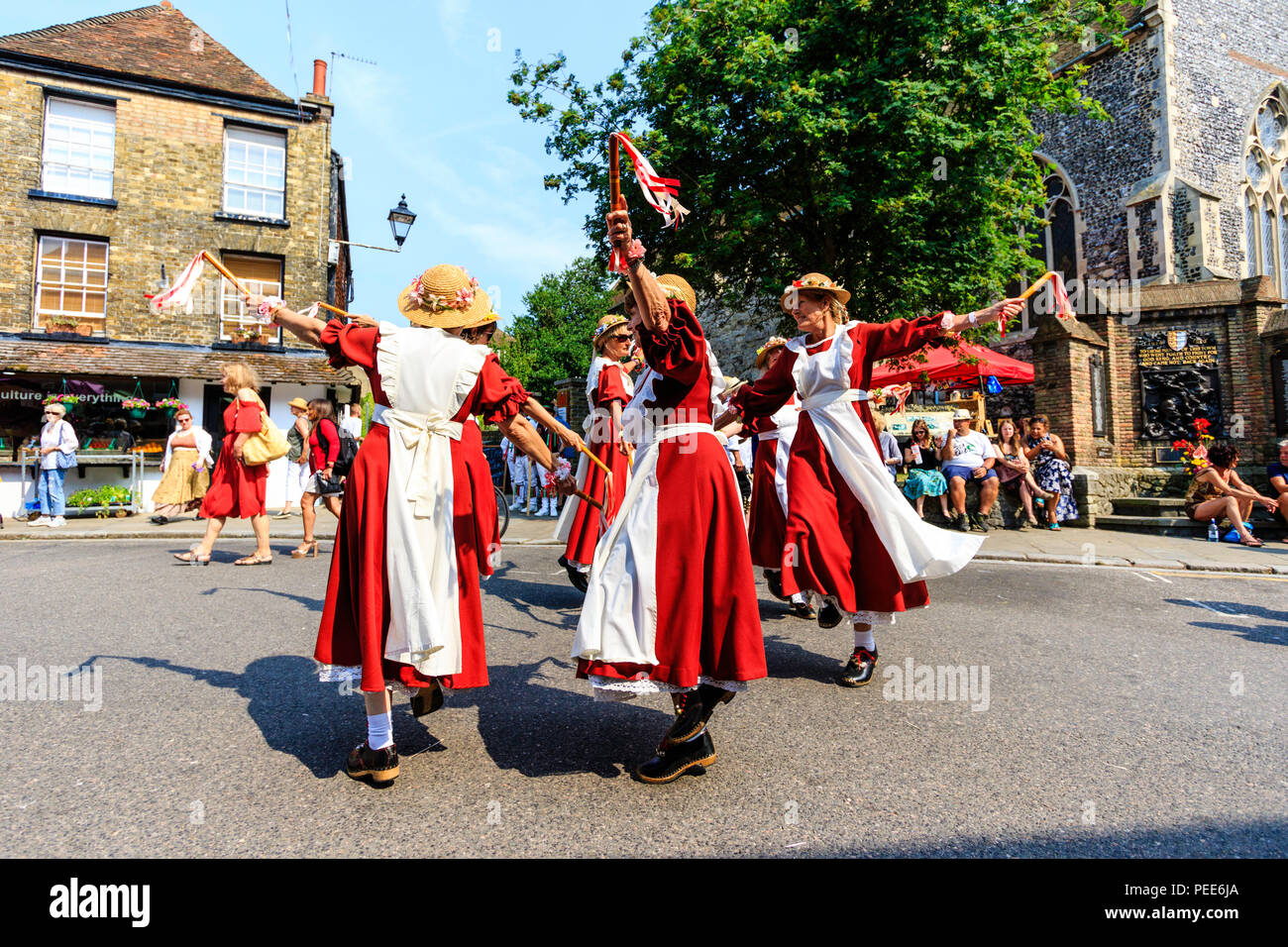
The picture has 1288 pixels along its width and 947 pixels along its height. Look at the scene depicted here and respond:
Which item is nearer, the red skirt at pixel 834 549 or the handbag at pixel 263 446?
the red skirt at pixel 834 549

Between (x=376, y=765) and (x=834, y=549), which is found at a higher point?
(x=834, y=549)

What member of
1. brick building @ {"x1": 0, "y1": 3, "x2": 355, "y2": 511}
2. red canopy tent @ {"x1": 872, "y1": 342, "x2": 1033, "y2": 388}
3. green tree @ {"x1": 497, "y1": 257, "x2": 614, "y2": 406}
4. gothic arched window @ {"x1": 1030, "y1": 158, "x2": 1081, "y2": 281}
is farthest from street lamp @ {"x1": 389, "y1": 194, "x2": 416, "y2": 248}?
green tree @ {"x1": 497, "y1": 257, "x2": 614, "y2": 406}

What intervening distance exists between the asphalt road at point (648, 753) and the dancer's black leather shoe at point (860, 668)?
12 cm

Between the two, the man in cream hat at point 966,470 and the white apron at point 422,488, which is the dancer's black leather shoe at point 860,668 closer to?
the white apron at point 422,488

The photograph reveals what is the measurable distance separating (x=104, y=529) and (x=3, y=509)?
4946 millimetres

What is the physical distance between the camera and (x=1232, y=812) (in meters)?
2.61

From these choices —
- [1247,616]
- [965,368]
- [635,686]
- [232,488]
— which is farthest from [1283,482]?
[232,488]

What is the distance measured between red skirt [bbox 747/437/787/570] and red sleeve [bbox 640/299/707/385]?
1.89 metres

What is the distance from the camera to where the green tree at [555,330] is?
45719mm

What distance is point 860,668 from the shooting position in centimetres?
426

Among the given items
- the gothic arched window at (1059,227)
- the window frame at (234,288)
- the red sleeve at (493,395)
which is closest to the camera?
the red sleeve at (493,395)

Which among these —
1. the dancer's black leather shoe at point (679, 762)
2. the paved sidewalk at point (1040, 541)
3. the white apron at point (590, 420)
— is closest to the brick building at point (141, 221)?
the paved sidewalk at point (1040, 541)

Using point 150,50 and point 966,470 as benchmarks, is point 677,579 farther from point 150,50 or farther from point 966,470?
point 150,50

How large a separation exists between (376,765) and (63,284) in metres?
19.3
